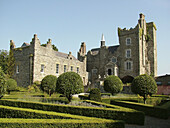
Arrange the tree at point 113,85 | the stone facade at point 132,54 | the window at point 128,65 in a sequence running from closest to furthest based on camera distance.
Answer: the tree at point 113,85 < the stone facade at point 132,54 < the window at point 128,65

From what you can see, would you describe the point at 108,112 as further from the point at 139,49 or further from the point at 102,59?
the point at 102,59

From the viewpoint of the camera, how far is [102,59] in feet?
120

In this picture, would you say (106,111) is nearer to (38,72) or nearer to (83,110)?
(83,110)

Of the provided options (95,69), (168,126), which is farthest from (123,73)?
(168,126)

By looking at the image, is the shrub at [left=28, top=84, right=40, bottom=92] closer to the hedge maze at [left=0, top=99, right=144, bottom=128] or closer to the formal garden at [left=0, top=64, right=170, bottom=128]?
the formal garden at [left=0, top=64, right=170, bottom=128]

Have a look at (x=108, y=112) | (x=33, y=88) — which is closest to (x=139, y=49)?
(x=33, y=88)

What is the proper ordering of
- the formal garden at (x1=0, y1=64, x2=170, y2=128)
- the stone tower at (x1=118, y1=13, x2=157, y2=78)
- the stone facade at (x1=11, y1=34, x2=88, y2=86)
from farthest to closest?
the stone tower at (x1=118, y1=13, x2=157, y2=78)
the stone facade at (x1=11, y1=34, x2=88, y2=86)
the formal garden at (x1=0, y1=64, x2=170, y2=128)

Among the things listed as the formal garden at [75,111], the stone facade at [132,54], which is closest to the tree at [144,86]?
the formal garden at [75,111]

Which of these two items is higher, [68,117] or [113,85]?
[113,85]

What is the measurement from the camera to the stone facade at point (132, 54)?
3206cm

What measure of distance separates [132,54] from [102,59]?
6.85m

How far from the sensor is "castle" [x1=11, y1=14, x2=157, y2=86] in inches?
1029

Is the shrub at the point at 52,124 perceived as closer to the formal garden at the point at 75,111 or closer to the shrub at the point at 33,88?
the formal garden at the point at 75,111

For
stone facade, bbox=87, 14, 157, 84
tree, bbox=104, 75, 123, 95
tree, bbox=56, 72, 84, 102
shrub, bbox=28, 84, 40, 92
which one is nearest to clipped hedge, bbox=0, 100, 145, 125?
tree, bbox=56, 72, 84, 102
